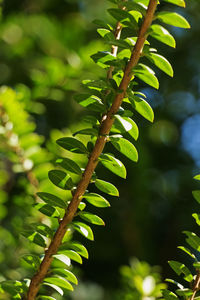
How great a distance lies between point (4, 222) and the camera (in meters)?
1.00

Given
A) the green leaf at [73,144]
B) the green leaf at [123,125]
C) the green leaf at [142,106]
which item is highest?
the green leaf at [142,106]

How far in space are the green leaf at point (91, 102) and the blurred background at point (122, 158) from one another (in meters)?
0.45

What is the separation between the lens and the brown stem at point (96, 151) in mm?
333

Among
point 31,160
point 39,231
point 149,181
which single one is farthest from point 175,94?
point 39,231

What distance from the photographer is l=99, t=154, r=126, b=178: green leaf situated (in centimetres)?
37

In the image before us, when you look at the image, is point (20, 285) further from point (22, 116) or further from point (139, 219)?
point (139, 219)

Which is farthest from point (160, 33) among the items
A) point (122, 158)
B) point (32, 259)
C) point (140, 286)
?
point (122, 158)

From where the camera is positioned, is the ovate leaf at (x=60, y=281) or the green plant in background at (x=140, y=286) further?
the green plant in background at (x=140, y=286)

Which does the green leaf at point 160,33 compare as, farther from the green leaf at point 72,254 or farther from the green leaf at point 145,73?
the green leaf at point 72,254

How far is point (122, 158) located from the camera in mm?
1290

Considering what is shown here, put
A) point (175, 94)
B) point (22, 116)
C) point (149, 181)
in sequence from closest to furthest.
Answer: point (22, 116)
point (149, 181)
point (175, 94)

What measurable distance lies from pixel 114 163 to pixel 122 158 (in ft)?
3.00

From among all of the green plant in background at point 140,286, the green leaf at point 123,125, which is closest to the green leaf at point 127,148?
the green leaf at point 123,125

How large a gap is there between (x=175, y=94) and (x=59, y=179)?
4.14ft
